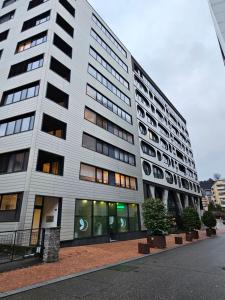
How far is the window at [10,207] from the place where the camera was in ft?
52.1

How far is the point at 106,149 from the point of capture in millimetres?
26875

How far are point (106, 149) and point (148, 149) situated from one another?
1443 centimetres

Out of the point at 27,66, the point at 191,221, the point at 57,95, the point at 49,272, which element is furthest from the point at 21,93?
the point at 191,221

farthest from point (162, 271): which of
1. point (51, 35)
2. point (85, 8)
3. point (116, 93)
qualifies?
point (85, 8)

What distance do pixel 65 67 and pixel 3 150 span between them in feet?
38.0

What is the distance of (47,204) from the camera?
63.2 feet

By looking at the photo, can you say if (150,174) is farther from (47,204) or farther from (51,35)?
(51,35)

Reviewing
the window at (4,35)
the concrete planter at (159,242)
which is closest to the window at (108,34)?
the window at (4,35)

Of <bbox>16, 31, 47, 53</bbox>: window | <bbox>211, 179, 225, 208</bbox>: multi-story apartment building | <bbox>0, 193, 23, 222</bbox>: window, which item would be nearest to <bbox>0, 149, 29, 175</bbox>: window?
<bbox>0, 193, 23, 222</bbox>: window

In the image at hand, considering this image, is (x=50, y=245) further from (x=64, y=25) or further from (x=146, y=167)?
(x=146, y=167)

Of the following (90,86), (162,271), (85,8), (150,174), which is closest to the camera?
(162,271)

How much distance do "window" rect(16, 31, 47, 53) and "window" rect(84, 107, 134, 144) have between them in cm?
888

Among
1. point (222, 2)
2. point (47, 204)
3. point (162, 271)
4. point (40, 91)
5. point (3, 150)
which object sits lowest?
point (162, 271)

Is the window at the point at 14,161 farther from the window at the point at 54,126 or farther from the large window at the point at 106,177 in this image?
the large window at the point at 106,177
